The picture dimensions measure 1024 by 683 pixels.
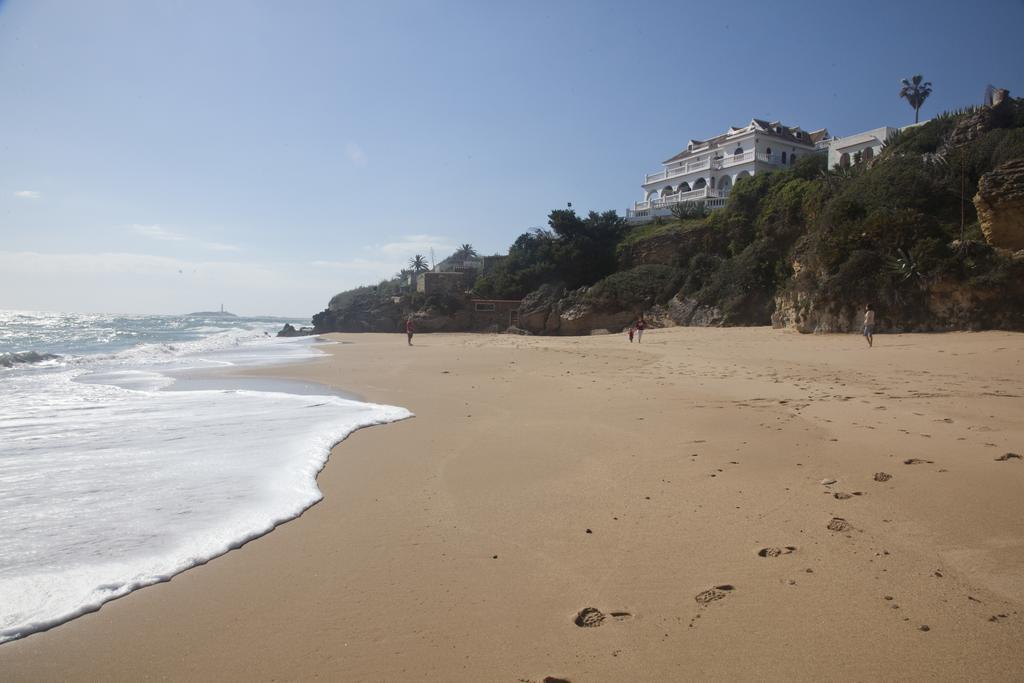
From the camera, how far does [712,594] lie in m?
2.71

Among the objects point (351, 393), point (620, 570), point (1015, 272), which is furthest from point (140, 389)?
point (1015, 272)

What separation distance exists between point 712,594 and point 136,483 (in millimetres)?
4780

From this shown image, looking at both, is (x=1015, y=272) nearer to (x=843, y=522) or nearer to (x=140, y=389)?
(x=843, y=522)

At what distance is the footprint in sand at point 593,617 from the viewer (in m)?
2.53

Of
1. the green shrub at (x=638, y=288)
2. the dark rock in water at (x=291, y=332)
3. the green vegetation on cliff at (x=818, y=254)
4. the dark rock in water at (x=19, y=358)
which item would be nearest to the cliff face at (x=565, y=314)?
the green vegetation on cliff at (x=818, y=254)

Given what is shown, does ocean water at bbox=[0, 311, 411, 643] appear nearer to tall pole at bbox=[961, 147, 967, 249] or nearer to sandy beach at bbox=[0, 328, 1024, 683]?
sandy beach at bbox=[0, 328, 1024, 683]

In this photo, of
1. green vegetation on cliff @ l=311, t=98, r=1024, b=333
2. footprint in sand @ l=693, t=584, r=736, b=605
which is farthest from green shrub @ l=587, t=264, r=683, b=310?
footprint in sand @ l=693, t=584, r=736, b=605

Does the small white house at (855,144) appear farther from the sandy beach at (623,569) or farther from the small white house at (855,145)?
the sandy beach at (623,569)

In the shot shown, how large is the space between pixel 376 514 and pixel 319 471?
147cm

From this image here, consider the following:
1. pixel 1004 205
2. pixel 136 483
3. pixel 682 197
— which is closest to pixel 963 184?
pixel 1004 205

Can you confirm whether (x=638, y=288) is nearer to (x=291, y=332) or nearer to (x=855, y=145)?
(x=855, y=145)

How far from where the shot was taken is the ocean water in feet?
10.4

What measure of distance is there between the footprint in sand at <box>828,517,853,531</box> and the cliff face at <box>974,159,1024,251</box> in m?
17.6

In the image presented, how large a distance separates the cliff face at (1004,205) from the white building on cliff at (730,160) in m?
26.3
